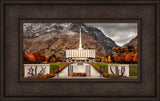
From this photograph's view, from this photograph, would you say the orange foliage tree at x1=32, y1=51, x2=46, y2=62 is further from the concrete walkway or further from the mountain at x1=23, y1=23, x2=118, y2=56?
the concrete walkway

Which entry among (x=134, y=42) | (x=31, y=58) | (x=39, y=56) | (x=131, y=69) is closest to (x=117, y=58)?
(x=131, y=69)

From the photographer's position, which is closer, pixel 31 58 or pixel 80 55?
pixel 31 58

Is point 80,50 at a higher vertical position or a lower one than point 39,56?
higher

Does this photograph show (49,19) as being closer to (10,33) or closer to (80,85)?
(10,33)

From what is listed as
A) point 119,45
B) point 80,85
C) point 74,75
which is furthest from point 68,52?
point 119,45

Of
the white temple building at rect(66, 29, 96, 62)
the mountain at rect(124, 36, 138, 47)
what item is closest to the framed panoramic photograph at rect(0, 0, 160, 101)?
the mountain at rect(124, 36, 138, 47)

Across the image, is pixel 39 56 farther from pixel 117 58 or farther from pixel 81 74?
pixel 117 58
